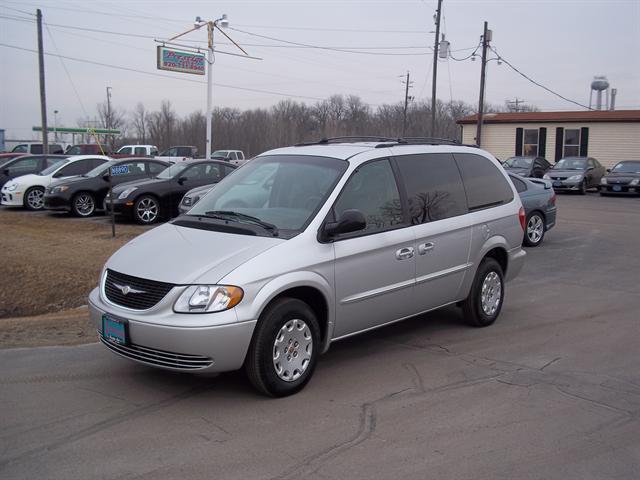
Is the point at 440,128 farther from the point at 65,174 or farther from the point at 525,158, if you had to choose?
the point at 65,174

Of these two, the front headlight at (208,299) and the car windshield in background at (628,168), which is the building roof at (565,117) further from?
the front headlight at (208,299)

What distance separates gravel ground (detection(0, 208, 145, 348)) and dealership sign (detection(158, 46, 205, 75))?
62.8ft

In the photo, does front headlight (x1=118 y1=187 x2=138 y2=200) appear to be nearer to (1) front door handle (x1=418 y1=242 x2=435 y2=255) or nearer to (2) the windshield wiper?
(2) the windshield wiper

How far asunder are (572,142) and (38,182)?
95.5ft

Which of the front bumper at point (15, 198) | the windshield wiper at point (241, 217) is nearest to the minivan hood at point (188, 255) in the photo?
the windshield wiper at point (241, 217)

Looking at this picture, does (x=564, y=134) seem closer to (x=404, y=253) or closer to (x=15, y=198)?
(x=15, y=198)

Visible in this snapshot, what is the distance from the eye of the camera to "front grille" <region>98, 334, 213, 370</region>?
4625 mm

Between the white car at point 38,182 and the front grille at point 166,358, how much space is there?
14.9m

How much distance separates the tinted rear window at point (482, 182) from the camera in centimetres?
694

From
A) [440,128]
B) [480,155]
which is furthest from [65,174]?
[440,128]

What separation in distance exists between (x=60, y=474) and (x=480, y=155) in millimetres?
5422

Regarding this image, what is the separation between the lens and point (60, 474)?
378 centimetres

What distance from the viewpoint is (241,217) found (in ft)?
18.3

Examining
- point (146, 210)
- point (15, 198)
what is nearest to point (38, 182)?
point (15, 198)
